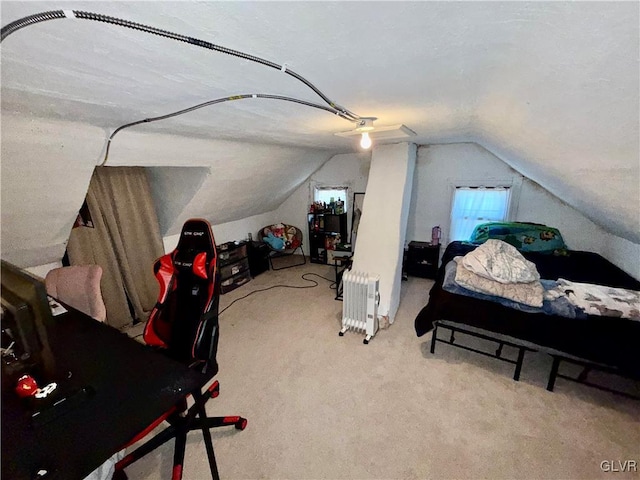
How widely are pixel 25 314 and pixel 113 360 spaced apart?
0.65m

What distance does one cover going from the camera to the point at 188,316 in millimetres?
1807

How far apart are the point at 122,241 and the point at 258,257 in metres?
2.05

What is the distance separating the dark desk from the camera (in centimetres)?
90

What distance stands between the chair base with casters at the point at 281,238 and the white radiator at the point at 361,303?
7.48ft

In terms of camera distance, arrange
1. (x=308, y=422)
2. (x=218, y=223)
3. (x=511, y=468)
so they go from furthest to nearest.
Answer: (x=218, y=223) < (x=308, y=422) < (x=511, y=468)

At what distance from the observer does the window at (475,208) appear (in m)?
3.96

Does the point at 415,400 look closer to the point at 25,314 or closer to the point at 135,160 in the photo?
the point at 25,314

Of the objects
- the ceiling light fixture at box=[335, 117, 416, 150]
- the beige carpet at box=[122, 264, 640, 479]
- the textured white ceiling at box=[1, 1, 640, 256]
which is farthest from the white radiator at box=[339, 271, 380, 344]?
the textured white ceiling at box=[1, 1, 640, 256]

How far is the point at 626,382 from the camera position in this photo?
2213mm


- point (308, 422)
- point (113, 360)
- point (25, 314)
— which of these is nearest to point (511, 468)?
point (308, 422)

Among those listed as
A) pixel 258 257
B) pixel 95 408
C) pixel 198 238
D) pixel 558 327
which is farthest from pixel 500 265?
pixel 258 257

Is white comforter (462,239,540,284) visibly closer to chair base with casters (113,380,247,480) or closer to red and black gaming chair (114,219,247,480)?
red and black gaming chair (114,219,247,480)

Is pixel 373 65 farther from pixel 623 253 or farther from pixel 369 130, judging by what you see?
pixel 623 253

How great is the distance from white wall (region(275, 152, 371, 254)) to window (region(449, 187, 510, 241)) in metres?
1.55
